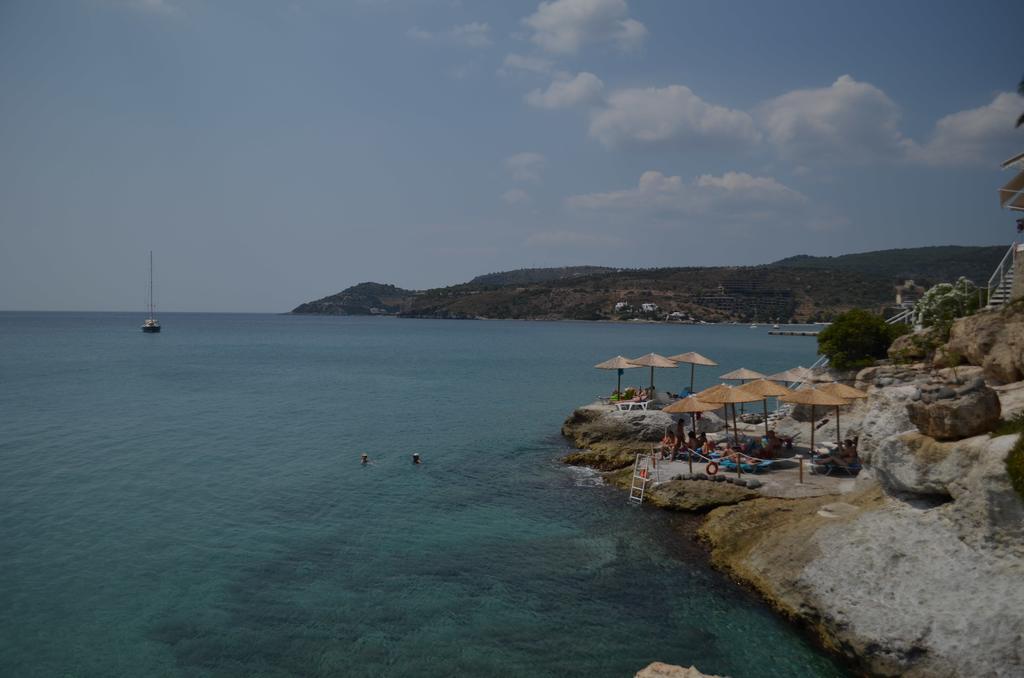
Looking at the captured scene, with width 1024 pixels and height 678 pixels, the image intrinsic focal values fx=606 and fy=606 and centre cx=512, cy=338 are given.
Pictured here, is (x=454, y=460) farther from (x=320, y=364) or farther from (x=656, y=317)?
(x=656, y=317)

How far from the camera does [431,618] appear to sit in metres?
11.4

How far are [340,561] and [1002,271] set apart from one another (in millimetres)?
24871

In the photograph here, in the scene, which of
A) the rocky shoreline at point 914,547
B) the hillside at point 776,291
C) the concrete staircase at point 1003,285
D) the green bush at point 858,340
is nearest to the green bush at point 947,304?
the concrete staircase at point 1003,285

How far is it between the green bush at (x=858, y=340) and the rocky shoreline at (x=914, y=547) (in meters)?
10.8

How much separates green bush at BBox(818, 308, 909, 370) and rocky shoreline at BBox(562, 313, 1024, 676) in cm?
1085

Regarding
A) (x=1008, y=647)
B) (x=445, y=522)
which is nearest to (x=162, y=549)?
(x=445, y=522)

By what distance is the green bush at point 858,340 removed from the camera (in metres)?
25.0

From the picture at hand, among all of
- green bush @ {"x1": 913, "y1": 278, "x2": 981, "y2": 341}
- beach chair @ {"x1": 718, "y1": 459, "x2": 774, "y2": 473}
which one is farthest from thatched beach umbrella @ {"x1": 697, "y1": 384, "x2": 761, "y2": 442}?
green bush @ {"x1": 913, "y1": 278, "x2": 981, "y2": 341}

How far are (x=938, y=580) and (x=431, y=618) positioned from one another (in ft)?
27.6

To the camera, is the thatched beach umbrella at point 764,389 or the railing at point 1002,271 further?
the railing at point 1002,271

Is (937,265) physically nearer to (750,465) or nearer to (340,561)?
(750,465)

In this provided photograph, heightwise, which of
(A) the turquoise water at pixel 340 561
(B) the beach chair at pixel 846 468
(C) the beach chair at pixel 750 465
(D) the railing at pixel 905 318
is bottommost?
(A) the turquoise water at pixel 340 561

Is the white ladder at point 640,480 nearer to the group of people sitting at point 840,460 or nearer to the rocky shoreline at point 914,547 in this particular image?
the rocky shoreline at point 914,547

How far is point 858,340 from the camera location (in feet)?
81.8
